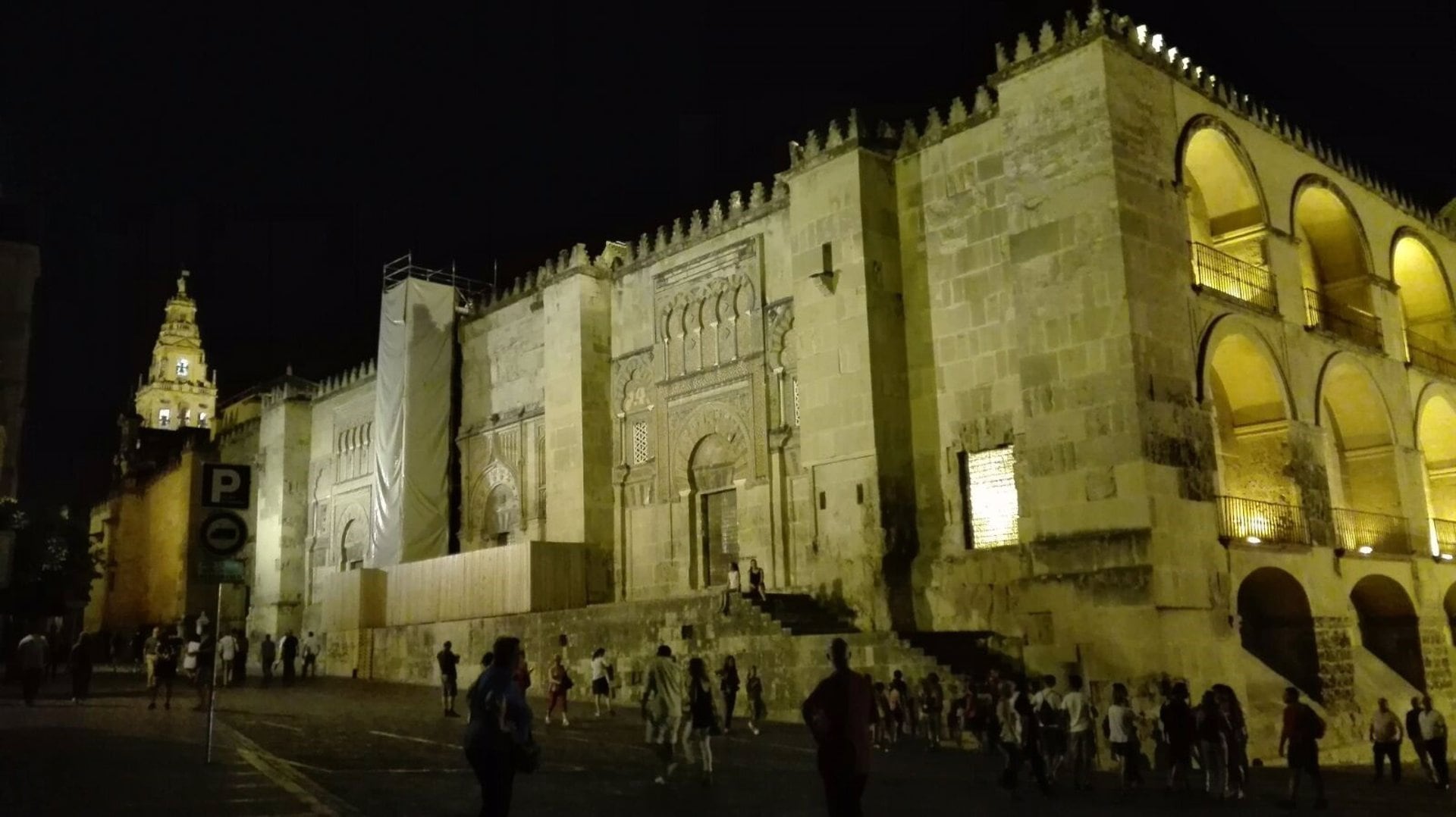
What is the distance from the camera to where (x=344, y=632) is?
26.8 metres

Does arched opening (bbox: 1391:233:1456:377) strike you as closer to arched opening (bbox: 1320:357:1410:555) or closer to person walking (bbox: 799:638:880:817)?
arched opening (bbox: 1320:357:1410:555)

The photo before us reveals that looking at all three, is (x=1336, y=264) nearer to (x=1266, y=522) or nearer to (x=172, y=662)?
(x=1266, y=522)

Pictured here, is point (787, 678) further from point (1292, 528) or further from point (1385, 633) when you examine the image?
point (1385, 633)

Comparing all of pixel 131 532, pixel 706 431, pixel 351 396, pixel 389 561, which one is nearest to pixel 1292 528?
pixel 706 431

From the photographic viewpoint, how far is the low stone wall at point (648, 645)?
15484mm

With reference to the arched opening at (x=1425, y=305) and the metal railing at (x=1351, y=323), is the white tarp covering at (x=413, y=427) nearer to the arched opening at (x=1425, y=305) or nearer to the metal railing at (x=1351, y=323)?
the metal railing at (x=1351, y=323)

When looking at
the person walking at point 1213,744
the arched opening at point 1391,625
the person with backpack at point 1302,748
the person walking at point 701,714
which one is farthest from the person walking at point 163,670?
the arched opening at point 1391,625

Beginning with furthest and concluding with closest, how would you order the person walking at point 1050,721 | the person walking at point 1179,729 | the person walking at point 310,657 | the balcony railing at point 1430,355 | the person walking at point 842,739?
the person walking at point 310,657 → the balcony railing at point 1430,355 → the person walking at point 1179,729 → the person walking at point 1050,721 → the person walking at point 842,739

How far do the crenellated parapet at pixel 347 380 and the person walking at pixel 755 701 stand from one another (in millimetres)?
20346

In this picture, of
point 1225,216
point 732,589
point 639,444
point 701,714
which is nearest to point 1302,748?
point 701,714

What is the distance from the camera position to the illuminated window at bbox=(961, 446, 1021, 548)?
16.8 m

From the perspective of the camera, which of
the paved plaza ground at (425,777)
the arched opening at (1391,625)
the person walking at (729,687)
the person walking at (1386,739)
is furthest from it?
the arched opening at (1391,625)

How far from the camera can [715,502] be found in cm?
2172

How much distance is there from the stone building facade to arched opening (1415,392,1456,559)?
0.18 feet
